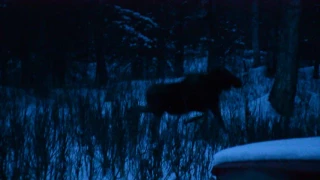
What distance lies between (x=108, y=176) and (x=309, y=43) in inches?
781

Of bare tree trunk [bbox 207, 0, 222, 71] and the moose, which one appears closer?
the moose

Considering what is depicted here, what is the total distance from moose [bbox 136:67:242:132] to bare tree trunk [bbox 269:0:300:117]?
248 cm

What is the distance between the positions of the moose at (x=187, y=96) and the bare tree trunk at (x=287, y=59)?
2.48 m

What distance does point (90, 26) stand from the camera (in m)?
19.0

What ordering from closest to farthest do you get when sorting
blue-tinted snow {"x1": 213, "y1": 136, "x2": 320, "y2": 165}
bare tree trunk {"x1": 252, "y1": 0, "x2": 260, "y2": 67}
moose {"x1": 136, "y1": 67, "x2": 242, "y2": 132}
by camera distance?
blue-tinted snow {"x1": 213, "y1": 136, "x2": 320, "y2": 165}
moose {"x1": 136, "y1": 67, "x2": 242, "y2": 132}
bare tree trunk {"x1": 252, "y1": 0, "x2": 260, "y2": 67}

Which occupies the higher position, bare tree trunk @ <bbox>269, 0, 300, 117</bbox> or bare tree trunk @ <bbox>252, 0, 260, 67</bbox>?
bare tree trunk @ <bbox>252, 0, 260, 67</bbox>

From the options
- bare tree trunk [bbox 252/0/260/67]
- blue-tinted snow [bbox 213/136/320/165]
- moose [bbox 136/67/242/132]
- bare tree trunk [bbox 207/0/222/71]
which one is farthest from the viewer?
bare tree trunk [bbox 252/0/260/67]

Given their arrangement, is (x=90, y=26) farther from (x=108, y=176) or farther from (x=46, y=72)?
(x=108, y=176)

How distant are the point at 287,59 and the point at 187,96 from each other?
354 cm

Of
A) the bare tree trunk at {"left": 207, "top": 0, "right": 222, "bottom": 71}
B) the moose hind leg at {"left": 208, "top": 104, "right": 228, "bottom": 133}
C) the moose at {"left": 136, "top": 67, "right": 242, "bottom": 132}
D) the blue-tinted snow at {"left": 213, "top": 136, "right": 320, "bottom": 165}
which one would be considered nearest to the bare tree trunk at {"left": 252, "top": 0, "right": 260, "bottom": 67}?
the bare tree trunk at {"left": 207, "top": 0, "right": 222, "bottom": 71}

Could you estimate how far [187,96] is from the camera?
7965 mm

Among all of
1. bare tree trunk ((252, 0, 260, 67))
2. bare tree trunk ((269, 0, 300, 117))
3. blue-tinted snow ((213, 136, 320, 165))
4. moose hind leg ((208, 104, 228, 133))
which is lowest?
moose hind leg ((208, 104, 228, 133))

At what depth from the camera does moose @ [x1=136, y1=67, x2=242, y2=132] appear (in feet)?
25.8

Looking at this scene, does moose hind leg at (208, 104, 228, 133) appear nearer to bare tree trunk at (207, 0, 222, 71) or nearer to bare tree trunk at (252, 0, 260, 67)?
bare tree trunk at (207, 0, 222, 71)
